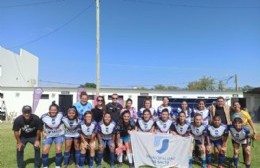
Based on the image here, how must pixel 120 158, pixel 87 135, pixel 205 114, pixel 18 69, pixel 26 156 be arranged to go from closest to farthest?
pixel 87 135
pixel 120 158
pixel 205 114
pixel 26 156
pixel 18 69

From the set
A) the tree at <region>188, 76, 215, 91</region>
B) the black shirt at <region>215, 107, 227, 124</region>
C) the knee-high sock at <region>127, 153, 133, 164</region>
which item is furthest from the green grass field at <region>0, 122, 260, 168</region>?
the tree at <region>188, 76, 215, 91</region>

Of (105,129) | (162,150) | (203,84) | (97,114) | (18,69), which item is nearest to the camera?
(105,129)

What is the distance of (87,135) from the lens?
9.72 meters

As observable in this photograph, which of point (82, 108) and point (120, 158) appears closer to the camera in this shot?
point (120, 158)

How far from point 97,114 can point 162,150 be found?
2147 millimetres

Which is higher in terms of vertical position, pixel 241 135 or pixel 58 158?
pixel 241 135

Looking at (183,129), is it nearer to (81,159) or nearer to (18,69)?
(81,159)

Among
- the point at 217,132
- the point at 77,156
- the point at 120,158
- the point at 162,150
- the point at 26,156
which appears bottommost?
the point at 26,156

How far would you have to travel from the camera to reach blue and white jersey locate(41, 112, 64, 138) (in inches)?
377

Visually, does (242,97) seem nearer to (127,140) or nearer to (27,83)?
(27,83)

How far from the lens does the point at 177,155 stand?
10.0 meters

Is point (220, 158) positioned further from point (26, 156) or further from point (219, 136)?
point (26, 156)

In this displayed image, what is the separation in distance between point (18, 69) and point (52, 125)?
34.4m

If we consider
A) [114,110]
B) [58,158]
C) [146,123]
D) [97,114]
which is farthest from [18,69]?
[146,123]
